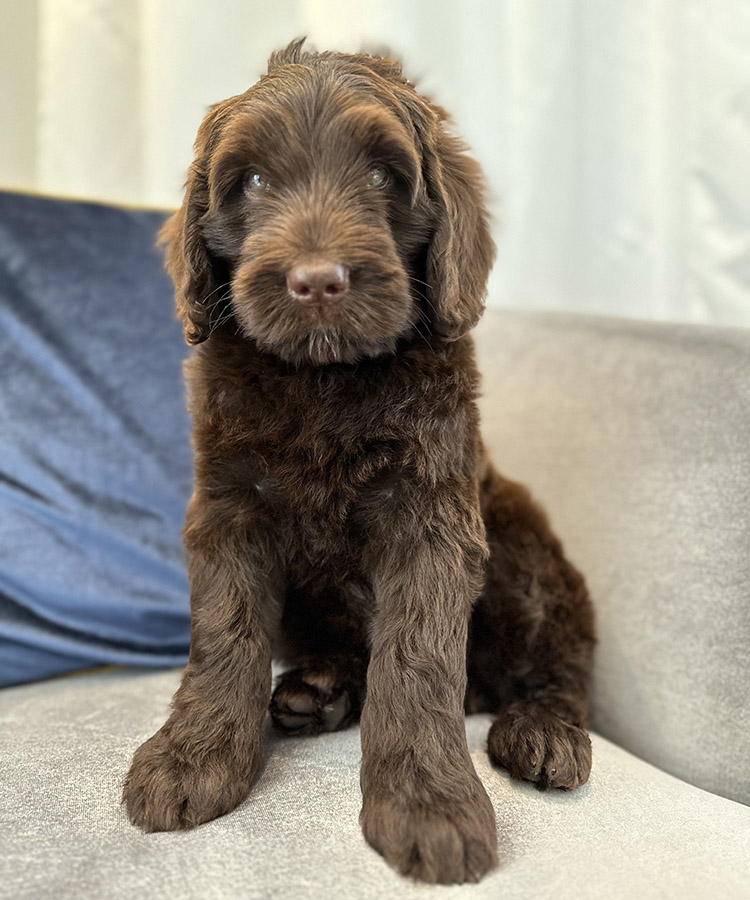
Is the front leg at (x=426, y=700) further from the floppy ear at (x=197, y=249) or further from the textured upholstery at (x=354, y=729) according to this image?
the floppy ear at (x=197, y=249)

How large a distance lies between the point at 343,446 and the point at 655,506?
3.01 feet

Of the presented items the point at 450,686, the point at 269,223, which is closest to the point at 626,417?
the point at 450,686

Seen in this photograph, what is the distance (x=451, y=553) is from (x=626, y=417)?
891 millimetres

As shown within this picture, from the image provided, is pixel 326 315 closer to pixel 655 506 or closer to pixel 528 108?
pixel 655 506

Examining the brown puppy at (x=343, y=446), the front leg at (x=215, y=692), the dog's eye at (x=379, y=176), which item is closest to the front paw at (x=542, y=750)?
the brown puppy at (x=343, y=446)

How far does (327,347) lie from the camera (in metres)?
1.33

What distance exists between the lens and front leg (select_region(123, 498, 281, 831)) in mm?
1337

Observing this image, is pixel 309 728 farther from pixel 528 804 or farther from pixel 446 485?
pixel 446 485

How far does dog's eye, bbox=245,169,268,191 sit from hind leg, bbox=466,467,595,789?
797 mm

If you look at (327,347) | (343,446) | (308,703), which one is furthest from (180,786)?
(327,347)

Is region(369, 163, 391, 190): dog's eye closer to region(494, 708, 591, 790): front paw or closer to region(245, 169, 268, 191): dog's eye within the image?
region(245, 169, 268, 191): dog's eye

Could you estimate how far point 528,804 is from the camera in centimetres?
147

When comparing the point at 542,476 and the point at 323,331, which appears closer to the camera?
the point at 323,331

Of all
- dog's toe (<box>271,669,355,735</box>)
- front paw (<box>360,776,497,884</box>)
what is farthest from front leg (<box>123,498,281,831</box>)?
front paw (<box>360,776,497,884</box>)
